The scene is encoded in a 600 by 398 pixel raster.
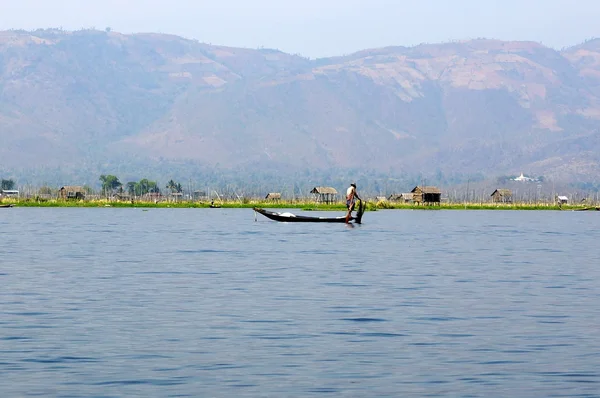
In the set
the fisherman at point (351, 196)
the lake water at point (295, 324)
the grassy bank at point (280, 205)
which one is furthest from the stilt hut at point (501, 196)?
the lake water at point (295, 324)

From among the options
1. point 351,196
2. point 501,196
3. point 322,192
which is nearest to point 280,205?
point 322,192

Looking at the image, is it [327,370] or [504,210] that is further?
[504,210]

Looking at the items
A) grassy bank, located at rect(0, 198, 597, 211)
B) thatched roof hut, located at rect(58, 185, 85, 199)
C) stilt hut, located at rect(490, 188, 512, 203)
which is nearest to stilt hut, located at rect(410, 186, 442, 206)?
grassy bank, located at rect(0, 198, 597, 211)

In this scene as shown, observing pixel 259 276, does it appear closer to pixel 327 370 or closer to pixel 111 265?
pixel 111 265

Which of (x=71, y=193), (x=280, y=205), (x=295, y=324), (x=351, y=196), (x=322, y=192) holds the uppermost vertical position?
(x=322, y=192)

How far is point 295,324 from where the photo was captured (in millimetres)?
26641

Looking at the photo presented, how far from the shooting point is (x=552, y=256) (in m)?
53.4

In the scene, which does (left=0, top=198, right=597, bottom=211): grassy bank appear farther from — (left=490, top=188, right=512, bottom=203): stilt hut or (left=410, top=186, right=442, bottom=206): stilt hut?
(left=490, top=188, right=512, bottom=203): stilt hut

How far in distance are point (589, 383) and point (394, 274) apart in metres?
21.1

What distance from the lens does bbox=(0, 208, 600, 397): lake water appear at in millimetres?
20078

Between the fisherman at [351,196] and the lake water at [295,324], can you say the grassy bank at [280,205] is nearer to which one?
the fisherman at [351,196]

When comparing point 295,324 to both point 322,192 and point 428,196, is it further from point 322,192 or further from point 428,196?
point 428,196

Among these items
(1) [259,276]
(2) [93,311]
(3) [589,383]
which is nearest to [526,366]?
(3) [589,383]

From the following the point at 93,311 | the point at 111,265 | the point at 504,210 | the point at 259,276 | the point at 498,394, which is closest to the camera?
the point at 498,394
